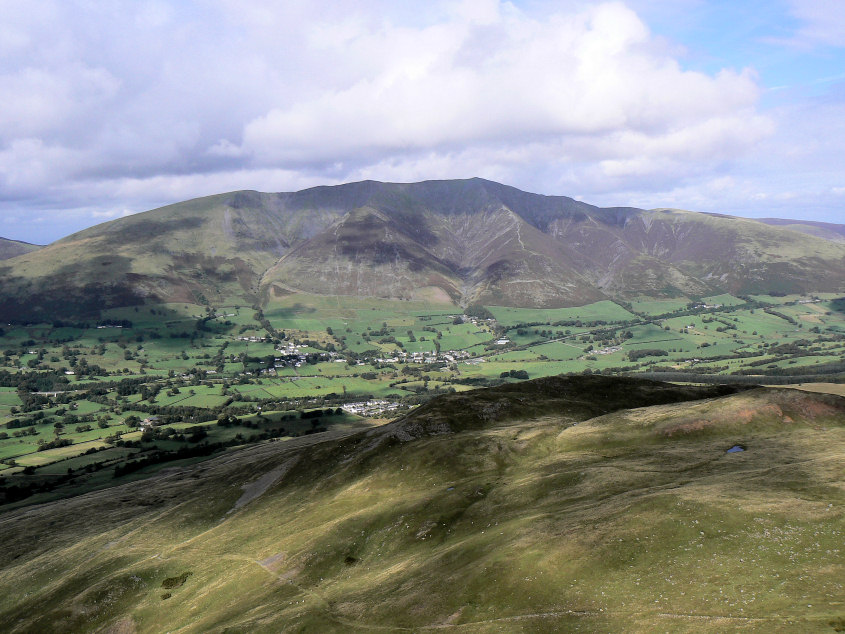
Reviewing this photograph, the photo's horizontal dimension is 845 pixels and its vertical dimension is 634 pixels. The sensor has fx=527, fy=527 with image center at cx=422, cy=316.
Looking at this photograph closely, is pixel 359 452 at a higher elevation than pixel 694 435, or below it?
below

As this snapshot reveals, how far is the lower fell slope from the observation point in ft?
137

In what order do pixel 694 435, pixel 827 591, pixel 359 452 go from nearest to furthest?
pixel 827 591 < pixel 694 435 < pixel 359 452

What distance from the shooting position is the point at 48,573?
94375mm

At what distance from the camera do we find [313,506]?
94.8m

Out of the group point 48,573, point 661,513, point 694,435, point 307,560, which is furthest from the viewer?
point 48,573

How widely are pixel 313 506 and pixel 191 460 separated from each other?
366 feet

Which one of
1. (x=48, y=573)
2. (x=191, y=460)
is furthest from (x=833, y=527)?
(x=191, y=460)

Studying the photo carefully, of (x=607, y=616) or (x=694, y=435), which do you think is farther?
(x=694, y=435)

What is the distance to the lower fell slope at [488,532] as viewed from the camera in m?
41.7

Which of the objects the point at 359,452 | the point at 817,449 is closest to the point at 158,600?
the point at 359,452

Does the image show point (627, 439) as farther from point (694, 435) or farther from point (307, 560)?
point (307, 560)

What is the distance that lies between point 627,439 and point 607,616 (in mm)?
55717

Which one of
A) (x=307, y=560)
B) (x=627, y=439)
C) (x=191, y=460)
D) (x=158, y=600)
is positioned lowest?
(x=191, y=460)

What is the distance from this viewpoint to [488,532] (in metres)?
60.9
